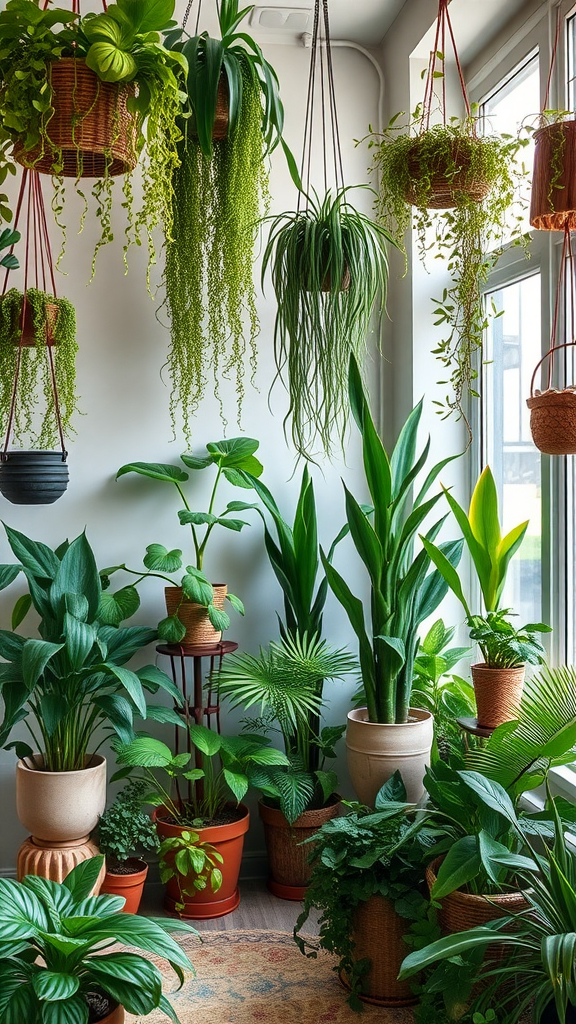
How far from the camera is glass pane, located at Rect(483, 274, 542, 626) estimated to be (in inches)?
111

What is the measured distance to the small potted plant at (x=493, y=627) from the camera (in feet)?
8.27

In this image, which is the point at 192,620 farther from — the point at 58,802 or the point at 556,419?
the point at 556,419

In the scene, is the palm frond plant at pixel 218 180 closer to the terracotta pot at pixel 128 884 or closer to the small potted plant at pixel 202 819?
the small potted plant at pixel 202 819

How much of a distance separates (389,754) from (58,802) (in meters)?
0.97

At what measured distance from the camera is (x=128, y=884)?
2.84 m

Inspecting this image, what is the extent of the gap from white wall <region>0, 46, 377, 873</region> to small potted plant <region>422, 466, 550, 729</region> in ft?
2.62

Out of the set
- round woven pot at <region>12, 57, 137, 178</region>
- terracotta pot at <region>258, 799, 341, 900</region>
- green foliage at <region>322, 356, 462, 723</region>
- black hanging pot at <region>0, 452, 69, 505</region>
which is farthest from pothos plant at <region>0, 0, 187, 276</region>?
terracotta pot at <region>258, 799, 341, 900</region>

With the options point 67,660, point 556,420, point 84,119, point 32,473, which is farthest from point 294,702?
point 84,119

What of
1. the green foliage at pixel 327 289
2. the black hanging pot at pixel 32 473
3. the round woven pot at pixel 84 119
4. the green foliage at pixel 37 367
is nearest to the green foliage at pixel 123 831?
the black hanging pot at pixel 32 473

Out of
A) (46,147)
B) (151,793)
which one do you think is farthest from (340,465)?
(46,147)

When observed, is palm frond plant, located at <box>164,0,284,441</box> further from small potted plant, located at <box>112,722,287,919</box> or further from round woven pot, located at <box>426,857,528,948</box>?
round woven pot, located at <box>426,857,528,948</box>

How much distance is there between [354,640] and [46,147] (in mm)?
2144

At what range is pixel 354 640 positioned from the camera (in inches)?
138

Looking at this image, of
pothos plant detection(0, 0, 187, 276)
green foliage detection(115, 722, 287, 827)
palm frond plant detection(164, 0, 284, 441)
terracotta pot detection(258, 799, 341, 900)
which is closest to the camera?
pothos plant detection(0, 0, 187, 276)
